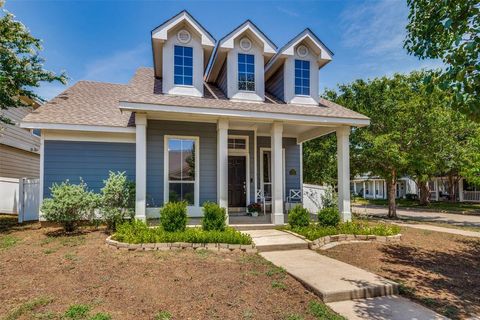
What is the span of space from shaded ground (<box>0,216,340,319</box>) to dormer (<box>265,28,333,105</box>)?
253 inches

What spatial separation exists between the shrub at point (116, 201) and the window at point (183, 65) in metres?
3.67

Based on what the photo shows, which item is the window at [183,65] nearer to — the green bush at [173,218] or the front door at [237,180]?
the front door at [237,180]

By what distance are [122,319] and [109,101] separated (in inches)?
391

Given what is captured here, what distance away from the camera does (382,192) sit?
46156 mm

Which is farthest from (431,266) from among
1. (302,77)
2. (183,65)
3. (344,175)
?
(183,65)

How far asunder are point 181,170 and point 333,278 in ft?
21.6

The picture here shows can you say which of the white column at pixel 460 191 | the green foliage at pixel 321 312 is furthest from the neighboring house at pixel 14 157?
the white column at pixel 460 191

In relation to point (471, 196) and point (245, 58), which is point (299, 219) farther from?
point (471, 196)

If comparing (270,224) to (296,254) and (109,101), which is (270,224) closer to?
(296,254)

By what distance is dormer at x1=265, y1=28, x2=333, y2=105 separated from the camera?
1048 centimetres

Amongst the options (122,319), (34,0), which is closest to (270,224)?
(122,319)

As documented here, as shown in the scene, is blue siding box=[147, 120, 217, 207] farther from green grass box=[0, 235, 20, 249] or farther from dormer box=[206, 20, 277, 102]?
green grass box=[0, 235, 20, 249]

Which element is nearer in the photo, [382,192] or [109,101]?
[109,101]

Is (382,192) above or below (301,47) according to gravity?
below
